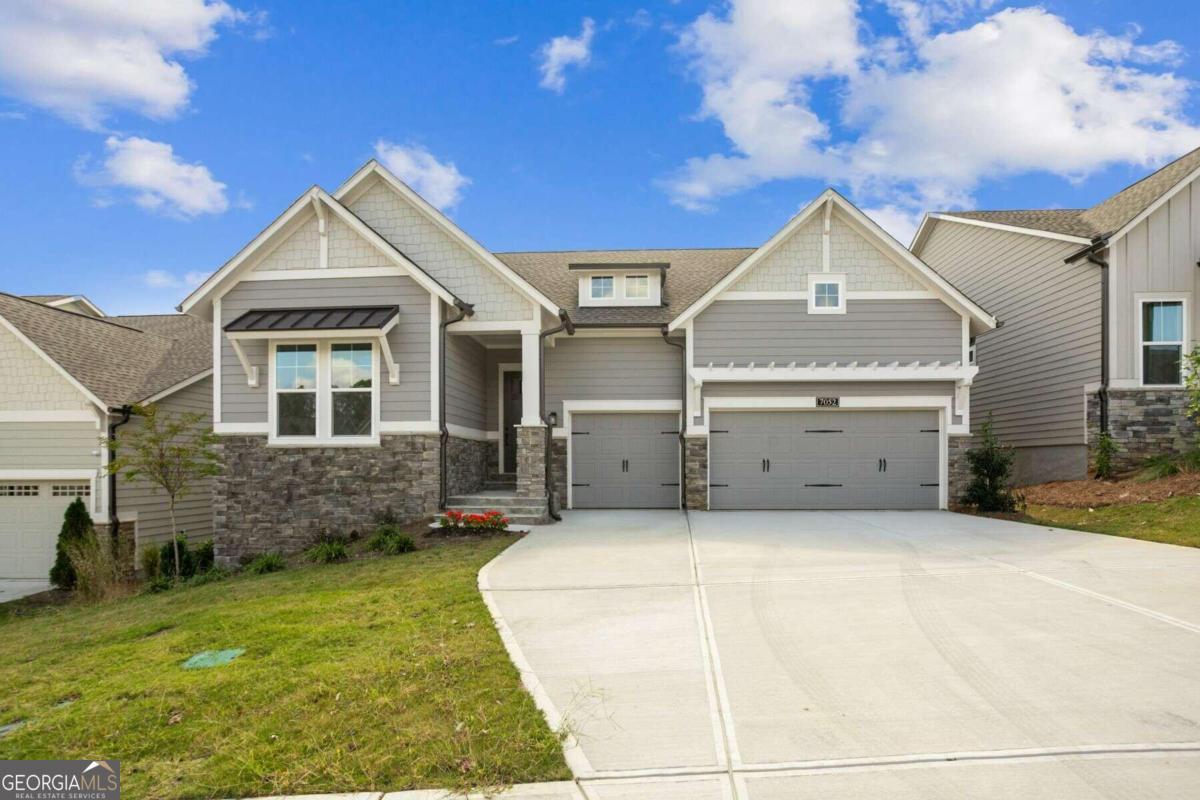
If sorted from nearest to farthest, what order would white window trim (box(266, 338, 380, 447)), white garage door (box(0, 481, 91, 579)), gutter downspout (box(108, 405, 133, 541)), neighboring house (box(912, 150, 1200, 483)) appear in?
white window trim (box(266, 338, 380, 447)) → neighboring house (box(912, 150, 1200, 483)) → gutter downspout (box(108, 405, 133, 541)) → white garage door (box(0, 481, 91, 579))

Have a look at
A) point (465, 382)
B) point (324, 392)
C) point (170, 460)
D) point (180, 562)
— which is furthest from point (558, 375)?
point (180, 562)

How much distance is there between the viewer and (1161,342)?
14039mm

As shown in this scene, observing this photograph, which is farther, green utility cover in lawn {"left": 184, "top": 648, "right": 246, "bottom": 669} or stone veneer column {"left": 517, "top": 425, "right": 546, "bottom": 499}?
stone veneer column {"left": 517, "top": 425, "right": 546, "bottom": 499}

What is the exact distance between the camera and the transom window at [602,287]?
15.9m

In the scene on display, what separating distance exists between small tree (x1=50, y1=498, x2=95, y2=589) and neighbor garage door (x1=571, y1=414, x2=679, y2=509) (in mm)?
9700

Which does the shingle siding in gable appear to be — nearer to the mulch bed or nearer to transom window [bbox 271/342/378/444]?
transom window [bbox 271/342/378/444]

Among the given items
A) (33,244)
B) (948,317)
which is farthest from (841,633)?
(33,244)

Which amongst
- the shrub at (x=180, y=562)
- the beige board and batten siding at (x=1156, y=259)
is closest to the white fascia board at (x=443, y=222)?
the shrub at (x=180, y=562)

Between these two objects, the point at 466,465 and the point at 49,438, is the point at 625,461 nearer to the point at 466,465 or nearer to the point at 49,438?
the point at 466,465

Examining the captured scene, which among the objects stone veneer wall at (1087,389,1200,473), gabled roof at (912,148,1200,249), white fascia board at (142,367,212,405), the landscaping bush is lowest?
the landscaping bush

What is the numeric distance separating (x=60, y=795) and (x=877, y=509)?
13.4 meters

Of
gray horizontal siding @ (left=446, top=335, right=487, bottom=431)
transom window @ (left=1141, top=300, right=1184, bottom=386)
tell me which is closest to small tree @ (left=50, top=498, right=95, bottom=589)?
gray horizontal siding @ (left=446, top=335, right=487, bottom=431)

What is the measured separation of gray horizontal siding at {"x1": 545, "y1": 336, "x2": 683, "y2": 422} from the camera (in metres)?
15.2

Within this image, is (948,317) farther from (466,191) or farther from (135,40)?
(135,40)
